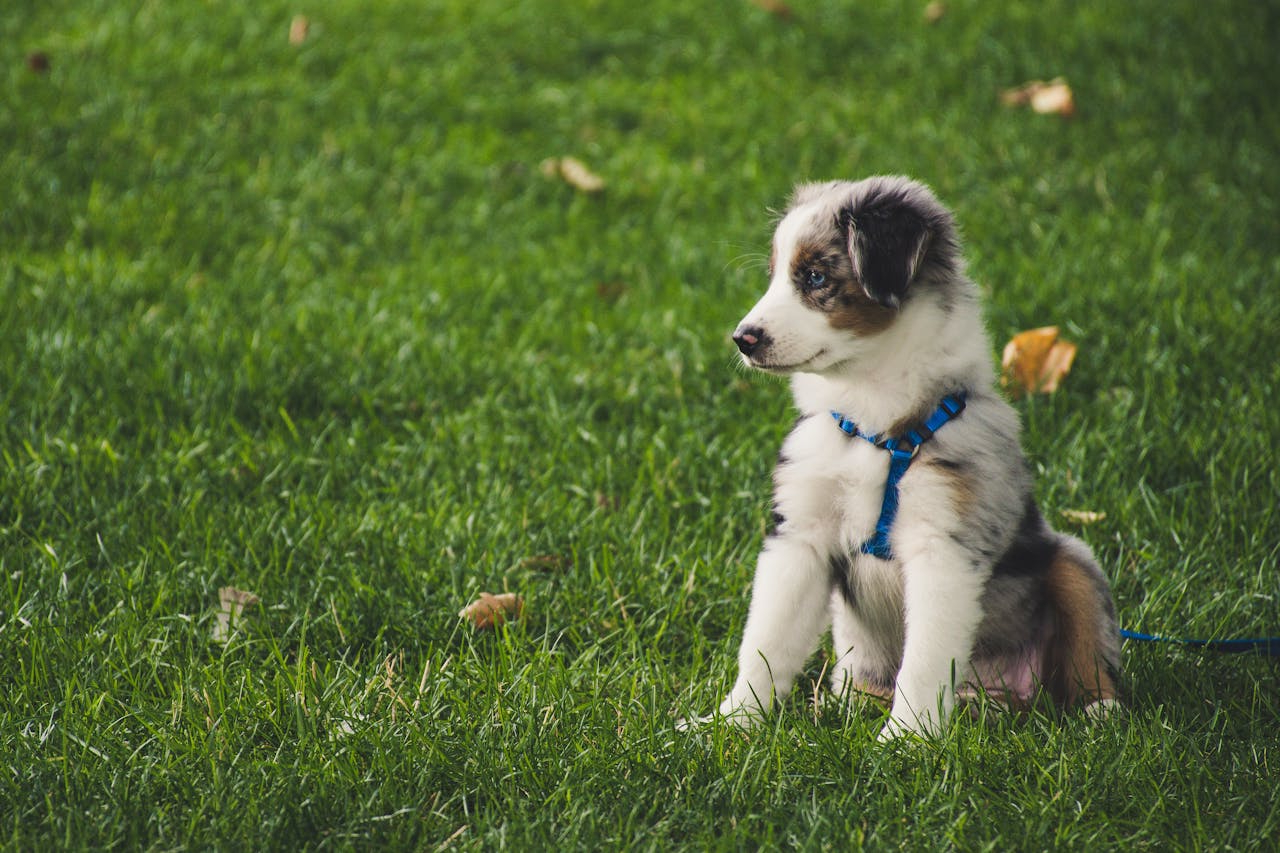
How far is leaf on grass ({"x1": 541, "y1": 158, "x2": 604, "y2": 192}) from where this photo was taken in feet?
20.5

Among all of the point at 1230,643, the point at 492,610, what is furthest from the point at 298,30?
the point at 1230,643

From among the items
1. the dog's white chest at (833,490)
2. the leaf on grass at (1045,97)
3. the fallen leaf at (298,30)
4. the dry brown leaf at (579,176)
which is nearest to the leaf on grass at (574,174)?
the dry brown leaf at (579,176)

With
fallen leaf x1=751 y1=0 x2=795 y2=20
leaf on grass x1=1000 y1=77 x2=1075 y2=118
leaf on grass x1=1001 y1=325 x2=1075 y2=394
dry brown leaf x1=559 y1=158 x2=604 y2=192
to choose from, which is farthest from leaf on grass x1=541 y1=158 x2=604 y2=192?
leaf on grass x1=1001 y1=325 x2=1075 y2=394

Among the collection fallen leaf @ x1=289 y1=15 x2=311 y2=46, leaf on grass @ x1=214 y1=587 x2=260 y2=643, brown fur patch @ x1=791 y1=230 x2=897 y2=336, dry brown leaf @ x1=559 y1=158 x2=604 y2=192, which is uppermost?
brown fur patch @ x1=791 y1=230 x2=897 y2=336

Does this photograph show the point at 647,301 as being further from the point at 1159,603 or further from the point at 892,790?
the point at 892,790

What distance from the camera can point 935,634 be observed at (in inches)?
104

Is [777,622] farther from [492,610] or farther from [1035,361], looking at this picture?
[1035,361]

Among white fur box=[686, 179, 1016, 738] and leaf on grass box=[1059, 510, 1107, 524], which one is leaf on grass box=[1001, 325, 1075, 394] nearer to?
leaf on grass box=[1059, 510, 1107, 524]

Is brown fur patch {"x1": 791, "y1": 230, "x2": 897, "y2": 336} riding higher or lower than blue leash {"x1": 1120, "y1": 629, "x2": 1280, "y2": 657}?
higher

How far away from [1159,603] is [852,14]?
534 centimetres

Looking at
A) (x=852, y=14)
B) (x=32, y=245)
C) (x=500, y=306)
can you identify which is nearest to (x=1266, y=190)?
(x=852, y=14)

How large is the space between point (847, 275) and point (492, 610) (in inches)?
52.9

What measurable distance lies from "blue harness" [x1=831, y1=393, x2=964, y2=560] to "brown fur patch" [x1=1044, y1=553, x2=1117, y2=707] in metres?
0.43

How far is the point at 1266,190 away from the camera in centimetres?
580
